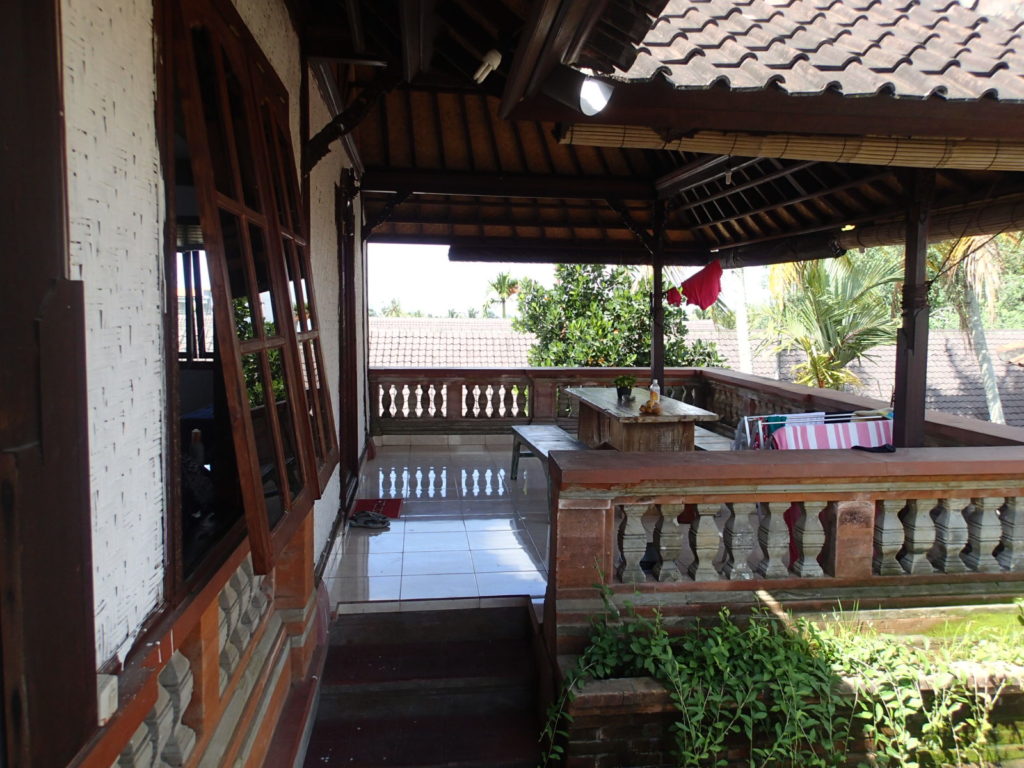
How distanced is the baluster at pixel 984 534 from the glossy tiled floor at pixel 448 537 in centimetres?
210

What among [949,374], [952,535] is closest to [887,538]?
[952,535]

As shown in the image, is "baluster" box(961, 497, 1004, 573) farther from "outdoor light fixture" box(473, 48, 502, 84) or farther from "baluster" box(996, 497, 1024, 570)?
"outdoor light fixture" box(473, 48, 502, 84)

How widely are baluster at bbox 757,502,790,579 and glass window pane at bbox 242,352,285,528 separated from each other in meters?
2.04

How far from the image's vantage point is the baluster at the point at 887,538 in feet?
9.78

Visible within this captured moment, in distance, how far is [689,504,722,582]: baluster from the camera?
2.89 m

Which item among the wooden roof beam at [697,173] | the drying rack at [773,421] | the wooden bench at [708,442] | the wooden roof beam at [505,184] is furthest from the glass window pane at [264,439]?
the wooden roof beam at [505,184]

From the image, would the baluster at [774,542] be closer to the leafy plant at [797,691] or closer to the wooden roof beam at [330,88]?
the leafy plant at [797,691]

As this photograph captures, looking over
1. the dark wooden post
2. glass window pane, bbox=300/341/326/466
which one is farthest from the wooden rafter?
the dark wooden post

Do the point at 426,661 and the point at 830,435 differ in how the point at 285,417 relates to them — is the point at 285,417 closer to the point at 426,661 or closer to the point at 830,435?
the point at 426,661

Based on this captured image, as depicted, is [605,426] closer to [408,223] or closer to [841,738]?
[408,223]

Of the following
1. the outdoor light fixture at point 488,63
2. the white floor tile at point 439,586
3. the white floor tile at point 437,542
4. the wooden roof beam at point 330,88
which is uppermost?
the wooden roof beam at point 330,88

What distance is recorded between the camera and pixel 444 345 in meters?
16.7

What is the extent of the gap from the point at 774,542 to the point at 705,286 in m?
5.01

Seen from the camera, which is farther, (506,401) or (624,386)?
(506,401)
